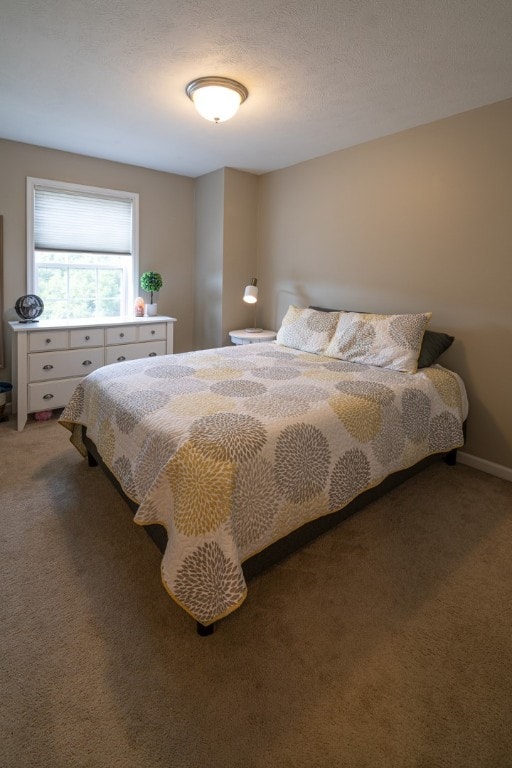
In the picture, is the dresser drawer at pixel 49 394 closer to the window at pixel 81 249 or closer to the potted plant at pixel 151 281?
the window at pixel 81 249

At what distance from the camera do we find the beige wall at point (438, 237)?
267 cm

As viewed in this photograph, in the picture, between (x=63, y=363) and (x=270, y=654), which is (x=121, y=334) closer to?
(x=63, y=363)

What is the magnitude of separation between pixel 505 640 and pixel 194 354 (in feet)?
7.53

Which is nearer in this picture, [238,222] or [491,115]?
[491,115]

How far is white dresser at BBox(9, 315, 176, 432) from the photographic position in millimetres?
3375

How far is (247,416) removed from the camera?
180 cm

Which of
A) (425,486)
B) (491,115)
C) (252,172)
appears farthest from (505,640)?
(252,172)

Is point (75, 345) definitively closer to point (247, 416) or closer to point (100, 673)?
point (247, 416)

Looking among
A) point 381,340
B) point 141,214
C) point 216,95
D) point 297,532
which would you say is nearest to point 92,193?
point 141,214

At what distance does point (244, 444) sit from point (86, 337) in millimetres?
2614

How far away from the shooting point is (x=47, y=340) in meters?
3.45

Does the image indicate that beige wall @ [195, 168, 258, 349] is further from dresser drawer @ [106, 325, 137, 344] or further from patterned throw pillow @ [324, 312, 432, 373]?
patterned throw pillow @ [324, 312, 432, 373]

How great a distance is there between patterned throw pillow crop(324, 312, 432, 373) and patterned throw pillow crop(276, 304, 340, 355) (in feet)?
0.27

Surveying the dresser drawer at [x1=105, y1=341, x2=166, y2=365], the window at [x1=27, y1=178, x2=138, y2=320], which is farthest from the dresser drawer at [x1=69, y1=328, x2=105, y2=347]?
the window at [x1=27, y1=178, x2=138, y2=320]
